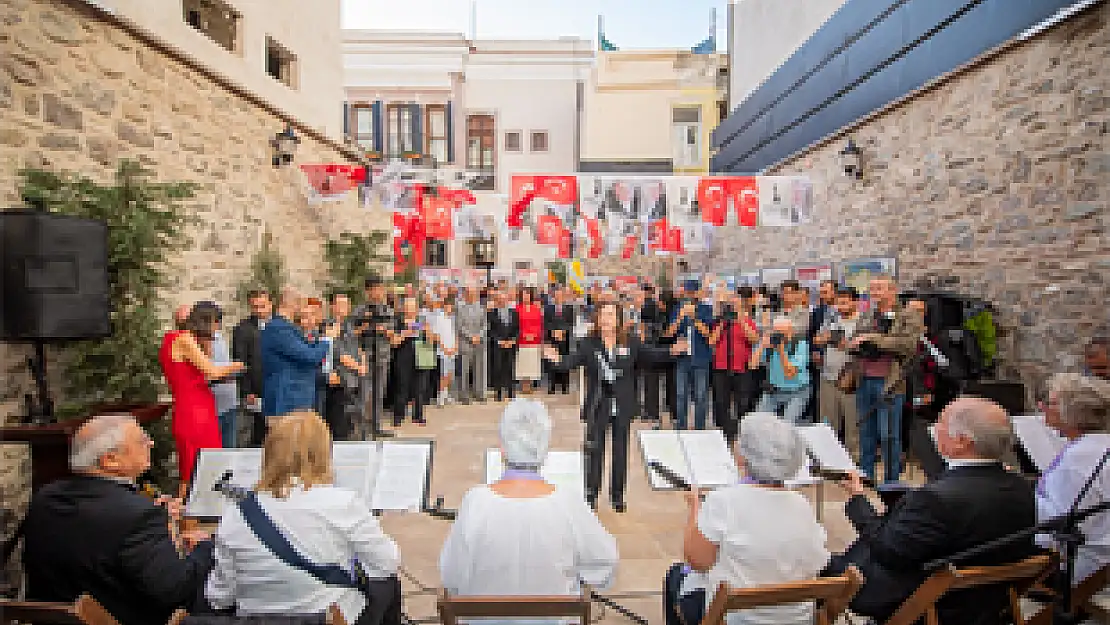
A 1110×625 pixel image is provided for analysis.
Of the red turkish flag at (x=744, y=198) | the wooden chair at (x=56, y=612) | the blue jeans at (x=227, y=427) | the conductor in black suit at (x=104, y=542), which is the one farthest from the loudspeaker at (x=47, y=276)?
the red turkish flag at (x=744, y=198)

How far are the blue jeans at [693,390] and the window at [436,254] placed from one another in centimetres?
1592

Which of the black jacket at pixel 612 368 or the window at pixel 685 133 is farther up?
the window at pixel 685 133

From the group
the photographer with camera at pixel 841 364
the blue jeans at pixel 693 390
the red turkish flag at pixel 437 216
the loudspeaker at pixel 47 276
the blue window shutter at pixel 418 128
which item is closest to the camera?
the loudspeaker at pixel 47 276

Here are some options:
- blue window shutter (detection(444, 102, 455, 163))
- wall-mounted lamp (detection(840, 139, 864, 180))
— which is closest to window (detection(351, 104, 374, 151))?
blue window shutter (detection(444, 102, 455, 163))

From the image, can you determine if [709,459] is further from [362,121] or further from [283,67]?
[362,121]

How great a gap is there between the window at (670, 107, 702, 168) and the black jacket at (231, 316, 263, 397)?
1869 centimetres

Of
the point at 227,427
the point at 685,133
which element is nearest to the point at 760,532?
the point at 227,427

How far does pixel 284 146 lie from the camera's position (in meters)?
7.79

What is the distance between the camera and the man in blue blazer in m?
4.68

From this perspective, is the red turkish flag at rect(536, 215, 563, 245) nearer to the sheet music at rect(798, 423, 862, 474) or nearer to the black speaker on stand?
the black speaker on stand

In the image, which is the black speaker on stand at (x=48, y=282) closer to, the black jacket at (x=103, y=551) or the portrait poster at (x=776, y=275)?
the black jacket at (x=103, y=551)

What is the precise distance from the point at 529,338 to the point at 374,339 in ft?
9.46

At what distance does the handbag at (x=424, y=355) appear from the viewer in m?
→ 7.88

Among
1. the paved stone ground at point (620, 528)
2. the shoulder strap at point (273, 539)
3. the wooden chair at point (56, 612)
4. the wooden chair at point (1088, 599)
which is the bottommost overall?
the paved stone ground at point (620, 528)
